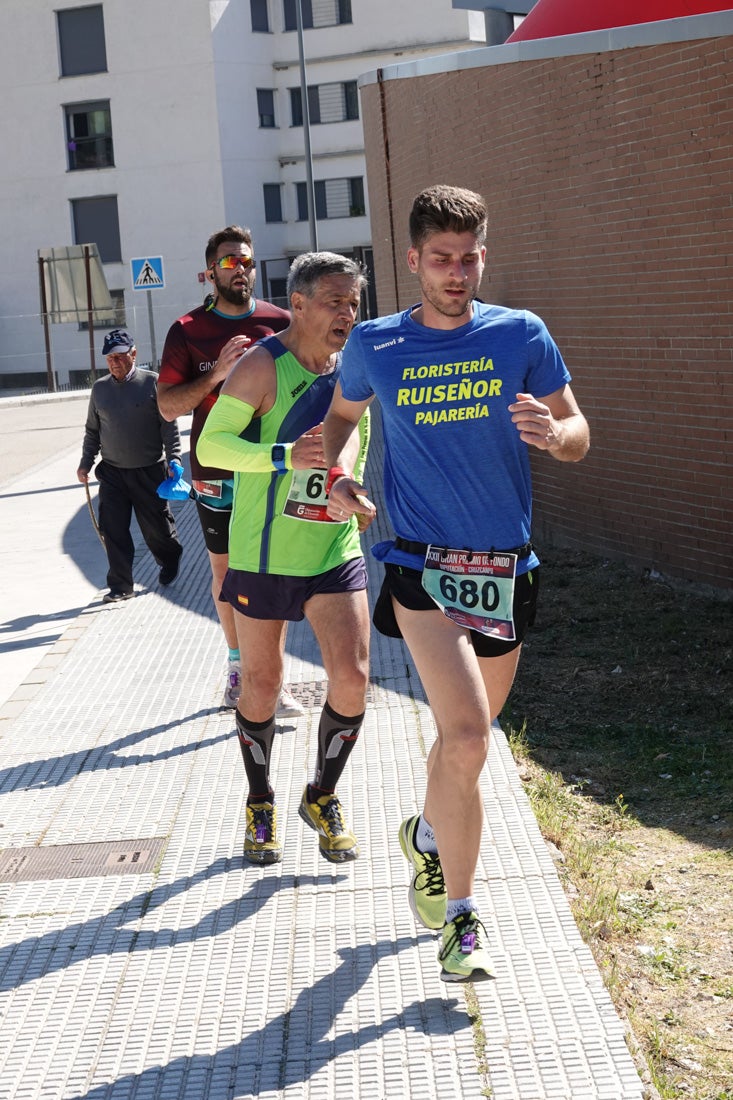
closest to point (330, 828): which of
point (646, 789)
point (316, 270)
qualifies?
point (646, 789)

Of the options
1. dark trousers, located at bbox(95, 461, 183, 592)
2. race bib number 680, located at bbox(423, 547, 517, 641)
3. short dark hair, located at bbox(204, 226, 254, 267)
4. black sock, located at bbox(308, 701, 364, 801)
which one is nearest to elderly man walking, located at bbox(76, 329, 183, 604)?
dark trousers, located at bbox(95, 461, 183, 592)

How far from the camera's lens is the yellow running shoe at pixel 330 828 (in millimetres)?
4887

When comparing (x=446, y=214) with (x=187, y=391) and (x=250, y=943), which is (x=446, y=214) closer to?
(x=250, y=943)

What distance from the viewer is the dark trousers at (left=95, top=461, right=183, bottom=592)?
397 inches

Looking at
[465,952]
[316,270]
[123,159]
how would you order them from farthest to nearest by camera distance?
[123,159], [316,270], [465,952]

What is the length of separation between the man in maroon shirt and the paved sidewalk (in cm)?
92

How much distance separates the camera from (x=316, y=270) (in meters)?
4.64

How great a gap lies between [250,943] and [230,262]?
320cm

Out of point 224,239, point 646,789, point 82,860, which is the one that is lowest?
point 646,789

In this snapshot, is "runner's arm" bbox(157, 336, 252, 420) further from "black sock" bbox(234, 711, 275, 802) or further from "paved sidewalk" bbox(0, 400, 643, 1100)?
"black sock" bbox(234, 711, 275, 802)

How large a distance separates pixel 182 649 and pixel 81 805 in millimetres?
2664

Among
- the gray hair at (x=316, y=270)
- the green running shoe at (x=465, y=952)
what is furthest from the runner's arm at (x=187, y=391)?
the green running shoe at (x=465, y=952)

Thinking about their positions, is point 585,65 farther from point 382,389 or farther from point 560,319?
point 382,389

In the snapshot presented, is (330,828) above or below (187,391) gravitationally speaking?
below
